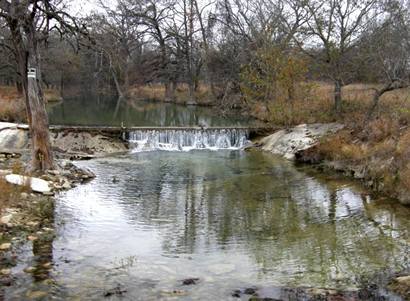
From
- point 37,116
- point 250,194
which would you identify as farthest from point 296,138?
point 37,116

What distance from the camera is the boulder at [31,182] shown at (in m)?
11.0

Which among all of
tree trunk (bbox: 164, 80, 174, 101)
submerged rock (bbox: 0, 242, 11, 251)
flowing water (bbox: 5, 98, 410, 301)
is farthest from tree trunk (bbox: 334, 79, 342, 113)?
tree trunk (bbox: 164, 80, 174, 101)

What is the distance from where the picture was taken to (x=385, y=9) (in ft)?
70.7

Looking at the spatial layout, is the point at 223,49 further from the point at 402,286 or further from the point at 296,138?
the point at 402,286

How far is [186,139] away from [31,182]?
11379 millimetres

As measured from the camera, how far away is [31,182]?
1135 centimetres

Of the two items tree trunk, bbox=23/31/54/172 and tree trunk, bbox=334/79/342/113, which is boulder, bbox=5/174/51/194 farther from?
tree trunk, bbox=334/79/342/113

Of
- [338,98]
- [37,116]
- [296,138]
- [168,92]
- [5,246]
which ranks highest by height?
[168,92]

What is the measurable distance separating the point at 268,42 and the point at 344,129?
30.3 feet

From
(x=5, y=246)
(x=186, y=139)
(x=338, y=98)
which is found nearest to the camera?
(x=5, y=246)

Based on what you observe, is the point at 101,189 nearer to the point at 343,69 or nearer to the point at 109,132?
the point at 109,132

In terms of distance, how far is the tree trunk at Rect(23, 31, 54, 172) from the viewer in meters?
12.1

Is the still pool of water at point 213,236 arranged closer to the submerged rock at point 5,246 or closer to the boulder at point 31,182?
the boulder at point 31,182

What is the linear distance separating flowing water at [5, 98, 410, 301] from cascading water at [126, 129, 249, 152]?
19.0 feet
